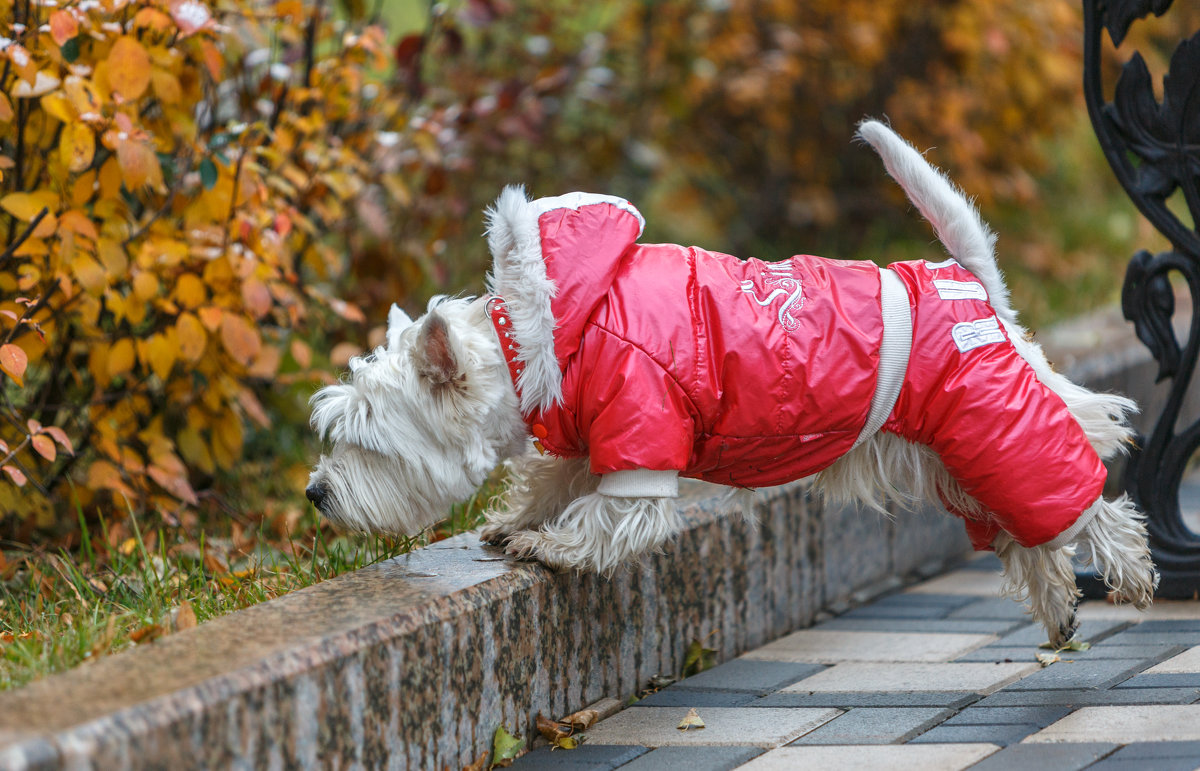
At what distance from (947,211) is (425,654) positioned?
1700 millimetres

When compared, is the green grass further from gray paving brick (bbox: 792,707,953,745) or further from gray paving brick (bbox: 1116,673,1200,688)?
gray paving brick (bbox: 1116,673,1200,688)

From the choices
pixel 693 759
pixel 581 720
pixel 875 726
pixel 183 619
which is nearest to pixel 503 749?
pixel 581 720

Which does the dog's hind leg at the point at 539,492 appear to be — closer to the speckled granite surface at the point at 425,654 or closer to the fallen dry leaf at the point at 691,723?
the speckled granite surface at the point at 425,654

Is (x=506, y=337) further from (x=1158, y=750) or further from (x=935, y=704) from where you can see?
(x=1158, y=750)

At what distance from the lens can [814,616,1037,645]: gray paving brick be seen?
145 inches

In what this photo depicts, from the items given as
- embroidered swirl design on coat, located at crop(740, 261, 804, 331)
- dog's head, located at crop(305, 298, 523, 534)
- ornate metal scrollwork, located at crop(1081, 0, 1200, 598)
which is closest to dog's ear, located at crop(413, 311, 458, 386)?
dog's head, located at crop(305, 298, 523, 534)

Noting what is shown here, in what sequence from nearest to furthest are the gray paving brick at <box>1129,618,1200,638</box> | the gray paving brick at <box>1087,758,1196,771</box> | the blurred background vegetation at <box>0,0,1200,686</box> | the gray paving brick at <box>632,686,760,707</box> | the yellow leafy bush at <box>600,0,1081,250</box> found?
the gray paving brick at <box>1087,758,1196,771</box> → the gray paving brick at <box>632,686,760,707</box> → the blurred background vegetation at <box>0,0,1200,686</box> → the gray paving brick at <box>1129,618,1200,638</box> → the yellow leafy bush at <box>600,0,1081,250</box>

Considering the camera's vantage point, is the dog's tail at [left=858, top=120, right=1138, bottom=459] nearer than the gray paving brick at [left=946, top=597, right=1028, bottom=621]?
Yes

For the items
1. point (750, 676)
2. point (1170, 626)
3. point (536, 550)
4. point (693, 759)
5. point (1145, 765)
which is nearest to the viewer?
point (1145, 765)

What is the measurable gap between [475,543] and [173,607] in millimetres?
789

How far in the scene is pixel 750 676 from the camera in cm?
337

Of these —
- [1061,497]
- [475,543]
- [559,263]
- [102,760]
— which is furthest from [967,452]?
[102,760]

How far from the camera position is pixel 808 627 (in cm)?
390

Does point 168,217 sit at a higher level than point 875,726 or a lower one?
higher
